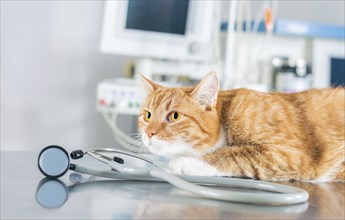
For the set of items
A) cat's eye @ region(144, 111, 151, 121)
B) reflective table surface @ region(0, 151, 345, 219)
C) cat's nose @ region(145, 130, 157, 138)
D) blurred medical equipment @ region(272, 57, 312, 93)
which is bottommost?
reflective table surface @ region(0, 151, 345, 219)

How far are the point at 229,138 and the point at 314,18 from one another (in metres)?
2.02

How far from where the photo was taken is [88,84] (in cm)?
253

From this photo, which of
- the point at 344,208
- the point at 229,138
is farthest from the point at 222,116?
the point at 344,208

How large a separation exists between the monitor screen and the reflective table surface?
136 centimetres

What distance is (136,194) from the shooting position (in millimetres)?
684

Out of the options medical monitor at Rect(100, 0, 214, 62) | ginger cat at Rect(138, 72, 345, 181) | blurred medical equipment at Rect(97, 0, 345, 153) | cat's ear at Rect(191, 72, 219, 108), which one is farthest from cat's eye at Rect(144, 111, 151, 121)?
medical monitor at Rect(100, 0, 214, 62)

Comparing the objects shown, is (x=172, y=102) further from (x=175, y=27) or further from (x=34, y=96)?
(x=34, y=96)

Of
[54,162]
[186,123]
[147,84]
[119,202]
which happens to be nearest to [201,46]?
[147,84]

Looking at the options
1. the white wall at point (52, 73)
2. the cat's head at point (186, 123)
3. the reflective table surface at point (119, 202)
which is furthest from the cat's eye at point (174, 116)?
the white wall at point (52, 73)

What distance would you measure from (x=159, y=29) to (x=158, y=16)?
0.06 meters

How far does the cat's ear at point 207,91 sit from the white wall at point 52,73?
1554mm

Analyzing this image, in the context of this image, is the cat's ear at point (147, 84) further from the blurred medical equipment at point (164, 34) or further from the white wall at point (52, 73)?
the white wall at point (52, 73)

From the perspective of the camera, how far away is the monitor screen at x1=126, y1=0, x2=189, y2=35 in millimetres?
2082

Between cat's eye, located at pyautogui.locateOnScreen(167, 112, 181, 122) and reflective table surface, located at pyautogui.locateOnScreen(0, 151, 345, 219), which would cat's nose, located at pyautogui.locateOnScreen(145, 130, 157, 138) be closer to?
cat's eye, located at pyautogui.locateOnScreen(167, 112, 181, 122)
